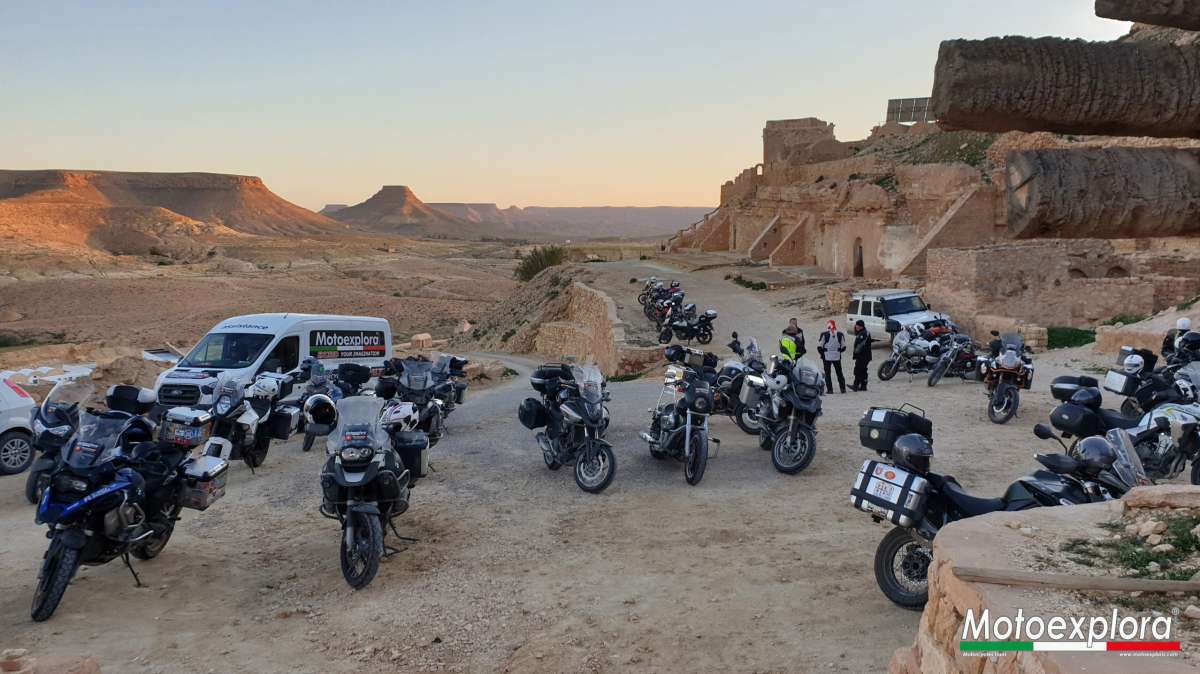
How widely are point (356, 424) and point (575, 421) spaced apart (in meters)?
2.84

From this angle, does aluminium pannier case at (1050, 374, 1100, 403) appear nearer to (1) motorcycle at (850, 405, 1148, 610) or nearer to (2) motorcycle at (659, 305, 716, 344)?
(1) motorcycle at (850, 405, 1148, 610)

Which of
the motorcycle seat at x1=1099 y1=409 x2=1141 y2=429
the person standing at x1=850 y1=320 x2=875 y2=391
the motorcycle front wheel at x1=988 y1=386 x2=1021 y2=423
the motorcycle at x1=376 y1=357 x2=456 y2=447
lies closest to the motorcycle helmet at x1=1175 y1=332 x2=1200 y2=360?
the motorcycle front wheel at x1=988 y1=386 x2=1021 y2=423

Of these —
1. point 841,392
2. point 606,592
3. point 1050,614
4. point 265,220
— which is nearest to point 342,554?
point 606,592

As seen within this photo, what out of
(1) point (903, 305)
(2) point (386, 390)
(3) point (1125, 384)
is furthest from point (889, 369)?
(2) point (386, 390)

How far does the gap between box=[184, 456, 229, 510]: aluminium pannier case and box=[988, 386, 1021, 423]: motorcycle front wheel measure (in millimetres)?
9089

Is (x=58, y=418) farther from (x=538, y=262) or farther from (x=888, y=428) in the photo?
(x=538, y=262)

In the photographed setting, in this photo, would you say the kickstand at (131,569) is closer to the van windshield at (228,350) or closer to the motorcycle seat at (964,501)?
the motorcycle seat at (964,501)

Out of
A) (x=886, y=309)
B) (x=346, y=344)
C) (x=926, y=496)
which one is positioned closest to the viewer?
(x=926, y=496)

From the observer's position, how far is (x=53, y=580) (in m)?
6.03

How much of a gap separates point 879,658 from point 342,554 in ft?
12.5

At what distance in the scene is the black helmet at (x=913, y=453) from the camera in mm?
5617

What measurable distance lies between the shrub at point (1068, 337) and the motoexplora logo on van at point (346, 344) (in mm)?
13160

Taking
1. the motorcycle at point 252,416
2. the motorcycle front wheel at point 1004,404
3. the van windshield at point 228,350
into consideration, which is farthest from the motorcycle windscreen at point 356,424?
the van windshield at point 228,350

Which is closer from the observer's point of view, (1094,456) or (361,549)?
(1094,456)
